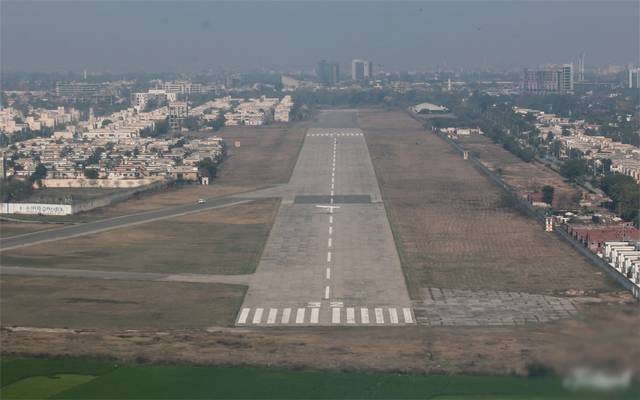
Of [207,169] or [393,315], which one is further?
[207,169]

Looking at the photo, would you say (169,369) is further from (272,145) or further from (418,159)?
(272,145)

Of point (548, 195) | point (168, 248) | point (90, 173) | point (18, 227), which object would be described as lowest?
point (168, 248)

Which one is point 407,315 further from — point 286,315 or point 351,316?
point 286,315

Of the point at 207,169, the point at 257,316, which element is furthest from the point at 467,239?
the point at 207,169

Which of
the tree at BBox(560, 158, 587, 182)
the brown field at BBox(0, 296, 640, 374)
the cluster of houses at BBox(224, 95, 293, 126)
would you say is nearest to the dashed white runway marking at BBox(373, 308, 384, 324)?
the brown field at BBox(0, 296, 640, 374)

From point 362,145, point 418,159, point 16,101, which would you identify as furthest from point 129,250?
point 16,101

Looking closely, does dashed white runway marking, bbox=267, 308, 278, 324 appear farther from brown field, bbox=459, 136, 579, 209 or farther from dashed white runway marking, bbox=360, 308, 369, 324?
brown field, bbox=459, 136, 579, 209

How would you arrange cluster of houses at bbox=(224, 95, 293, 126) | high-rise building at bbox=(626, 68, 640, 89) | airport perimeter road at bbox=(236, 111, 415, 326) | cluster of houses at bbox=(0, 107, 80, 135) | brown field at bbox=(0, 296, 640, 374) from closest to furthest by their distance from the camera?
brown field at bbox=(0, 296, 640, 374) < airport perimeter road at bbox=(236, 111, 415, 326) < cluster of houses at bbox=(0, 107, 80, 135) < cluster of houses at bbox=(224, 95, 293, 126) < high-rise building at bbox=(626, 68, 640, 89)
